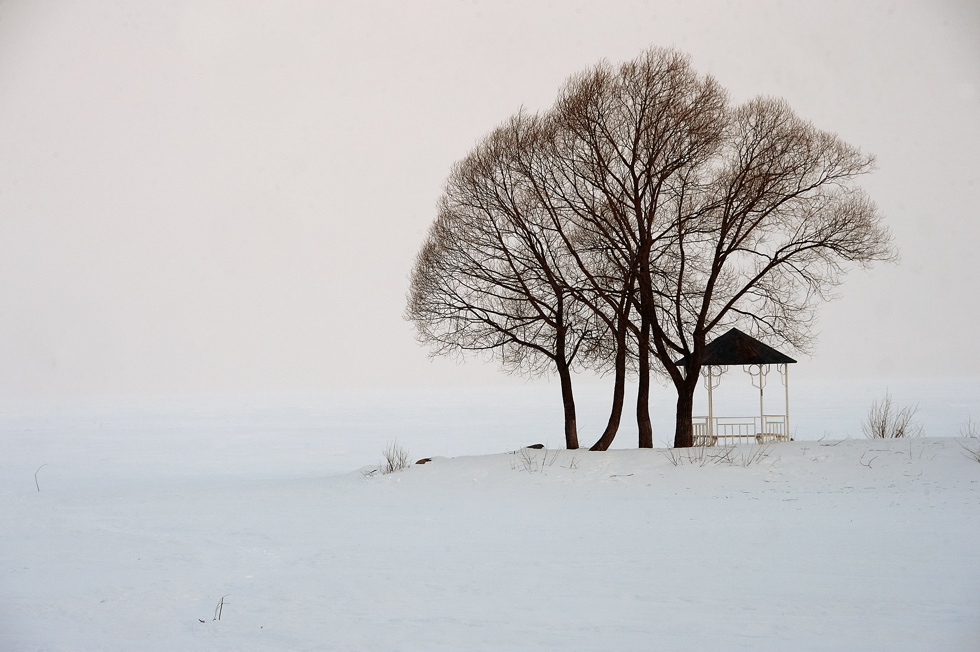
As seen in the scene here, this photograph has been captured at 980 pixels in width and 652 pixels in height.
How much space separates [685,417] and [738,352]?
7.87 ft

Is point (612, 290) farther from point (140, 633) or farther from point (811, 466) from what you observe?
point (140, 633)

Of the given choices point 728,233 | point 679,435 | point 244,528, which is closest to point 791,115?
point 728,233

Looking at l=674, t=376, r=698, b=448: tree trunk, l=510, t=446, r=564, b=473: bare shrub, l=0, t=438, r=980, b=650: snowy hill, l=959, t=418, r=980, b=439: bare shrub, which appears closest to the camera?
l=0, t=438, r=980, b=650: snowy hill

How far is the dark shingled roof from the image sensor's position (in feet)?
69.8

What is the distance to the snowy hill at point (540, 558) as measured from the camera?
784 cm

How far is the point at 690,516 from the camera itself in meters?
13.5

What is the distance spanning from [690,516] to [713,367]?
907 centimetres

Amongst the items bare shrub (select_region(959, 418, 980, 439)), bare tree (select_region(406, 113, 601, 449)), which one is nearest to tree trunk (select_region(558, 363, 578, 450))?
bare tree (select_region(406, 113, 601, 449))

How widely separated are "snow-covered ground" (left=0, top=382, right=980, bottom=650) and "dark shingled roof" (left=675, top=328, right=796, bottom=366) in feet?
9.86

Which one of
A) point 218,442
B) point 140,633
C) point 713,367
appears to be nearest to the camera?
point 140,633

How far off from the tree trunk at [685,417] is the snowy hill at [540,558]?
5.44ft

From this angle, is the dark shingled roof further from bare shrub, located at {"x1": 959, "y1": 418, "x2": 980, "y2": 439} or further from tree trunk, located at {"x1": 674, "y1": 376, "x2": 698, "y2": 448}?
bare shrub, located at {"x1": 959, "y1": 418, "x2": 980, "y2": 439}

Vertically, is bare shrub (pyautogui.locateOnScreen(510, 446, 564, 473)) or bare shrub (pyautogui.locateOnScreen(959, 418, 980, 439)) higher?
bare shrub (pyautogui.locateOnScreen(959, 418, 980, 439))

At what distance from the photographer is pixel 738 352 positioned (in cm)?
2142
